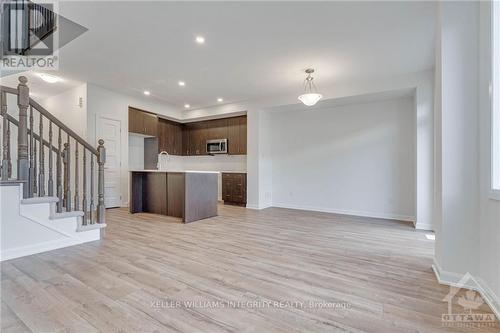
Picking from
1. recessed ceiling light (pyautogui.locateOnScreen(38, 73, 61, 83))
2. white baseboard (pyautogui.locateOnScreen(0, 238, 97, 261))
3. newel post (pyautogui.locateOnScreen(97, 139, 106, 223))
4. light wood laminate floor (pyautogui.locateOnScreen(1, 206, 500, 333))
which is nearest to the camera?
light wood laminate floor (pyautogui.locateOnScreen(1, 206, 500, 333))

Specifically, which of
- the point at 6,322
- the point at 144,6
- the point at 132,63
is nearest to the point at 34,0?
the point at 144,6

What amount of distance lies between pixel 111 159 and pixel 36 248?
3.21m

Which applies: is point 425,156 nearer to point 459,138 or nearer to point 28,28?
point 459,138

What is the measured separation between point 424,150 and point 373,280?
3.09 meters

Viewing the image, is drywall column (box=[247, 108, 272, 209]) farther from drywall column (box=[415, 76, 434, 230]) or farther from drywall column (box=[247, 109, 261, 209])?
drywall column (box=[415, 76, 434, 230])

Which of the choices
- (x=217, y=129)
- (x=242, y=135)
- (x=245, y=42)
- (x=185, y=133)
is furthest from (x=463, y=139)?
(x=185, y=133)

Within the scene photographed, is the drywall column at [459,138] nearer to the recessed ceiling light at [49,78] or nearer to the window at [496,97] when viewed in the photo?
the window at [496,97]

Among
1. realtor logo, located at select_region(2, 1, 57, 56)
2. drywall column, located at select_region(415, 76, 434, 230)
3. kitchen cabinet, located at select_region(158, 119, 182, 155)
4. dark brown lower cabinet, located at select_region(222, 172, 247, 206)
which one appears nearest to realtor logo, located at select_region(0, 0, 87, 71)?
realtor logo, located at select_region(2, 1, 57, 56)

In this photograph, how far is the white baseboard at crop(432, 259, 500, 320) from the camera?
1.73m

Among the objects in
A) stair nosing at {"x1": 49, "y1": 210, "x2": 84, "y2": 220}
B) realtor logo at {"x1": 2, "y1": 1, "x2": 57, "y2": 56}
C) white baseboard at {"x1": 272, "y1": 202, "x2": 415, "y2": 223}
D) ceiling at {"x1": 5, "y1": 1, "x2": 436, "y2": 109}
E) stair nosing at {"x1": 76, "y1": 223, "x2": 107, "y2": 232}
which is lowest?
white baseboard at {"x1": 272, "y1": 202, "x2": 415, "y2": 223}

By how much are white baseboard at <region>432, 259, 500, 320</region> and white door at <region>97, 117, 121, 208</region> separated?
6097 millimetres

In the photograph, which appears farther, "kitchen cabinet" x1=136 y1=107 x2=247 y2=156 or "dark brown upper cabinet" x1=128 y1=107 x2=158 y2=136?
"kitchen cabinet" x1=136 y1=107 x2=247 y2=156

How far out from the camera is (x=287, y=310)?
171 centimetres

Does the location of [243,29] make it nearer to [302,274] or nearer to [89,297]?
[302,274]
